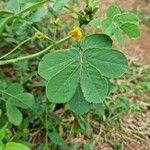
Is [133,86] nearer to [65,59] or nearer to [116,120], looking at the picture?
[116,120]

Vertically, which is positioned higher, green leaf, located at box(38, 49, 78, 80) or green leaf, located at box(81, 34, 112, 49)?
green leaf, located at box(81, 34, 112, 49)

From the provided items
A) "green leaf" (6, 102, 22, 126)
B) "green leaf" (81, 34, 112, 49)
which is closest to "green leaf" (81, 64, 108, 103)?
"green leaf" (81, 34, 112, 49)

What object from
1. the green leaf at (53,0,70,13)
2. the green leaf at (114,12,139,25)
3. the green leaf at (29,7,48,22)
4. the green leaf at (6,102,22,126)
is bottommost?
the green leaf at (6,102,22,126)

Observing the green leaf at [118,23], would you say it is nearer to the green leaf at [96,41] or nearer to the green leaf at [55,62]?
the green leaf at [96,41]

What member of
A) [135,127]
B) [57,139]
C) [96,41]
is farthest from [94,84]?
[135,127]

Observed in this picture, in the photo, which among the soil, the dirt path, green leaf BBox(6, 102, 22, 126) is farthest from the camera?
the dirt path

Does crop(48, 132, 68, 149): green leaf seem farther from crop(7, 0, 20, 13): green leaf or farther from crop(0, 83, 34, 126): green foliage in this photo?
crop(7, 0, 20, 13): green leaf

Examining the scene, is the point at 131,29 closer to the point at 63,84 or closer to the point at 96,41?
the point at 96,41
